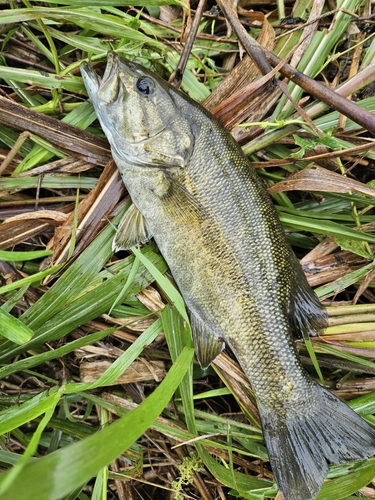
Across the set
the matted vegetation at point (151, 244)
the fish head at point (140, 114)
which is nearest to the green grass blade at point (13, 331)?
the matted vegetation at point (151, 244)

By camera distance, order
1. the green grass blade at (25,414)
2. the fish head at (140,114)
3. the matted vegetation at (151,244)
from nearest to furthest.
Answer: the green grass blade at (25,414), the fish head at (140,114), the matted vegetation at (151,244)

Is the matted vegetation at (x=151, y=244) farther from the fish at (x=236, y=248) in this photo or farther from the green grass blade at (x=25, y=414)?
the fish at (x=236, y=248)

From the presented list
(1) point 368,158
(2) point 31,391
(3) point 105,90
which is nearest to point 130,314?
(2) point 31,391

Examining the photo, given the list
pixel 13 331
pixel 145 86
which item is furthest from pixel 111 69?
pixel 13 331

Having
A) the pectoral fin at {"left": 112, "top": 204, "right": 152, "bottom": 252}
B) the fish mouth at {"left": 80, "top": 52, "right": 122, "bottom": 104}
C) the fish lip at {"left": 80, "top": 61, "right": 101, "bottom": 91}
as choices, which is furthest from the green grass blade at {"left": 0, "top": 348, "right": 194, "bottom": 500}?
the fish lip at {"left": 80, "top": 61, "right": 101, "bottom": 91}

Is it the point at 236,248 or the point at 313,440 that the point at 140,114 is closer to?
the point at 236,248

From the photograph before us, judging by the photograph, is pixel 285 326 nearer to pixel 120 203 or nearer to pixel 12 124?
pixel 120 203

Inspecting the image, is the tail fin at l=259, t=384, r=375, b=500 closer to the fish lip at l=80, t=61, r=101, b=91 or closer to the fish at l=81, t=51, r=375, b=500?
the fish at l=81, t=51, r=375, b=500
